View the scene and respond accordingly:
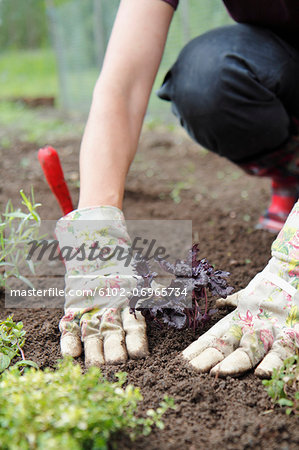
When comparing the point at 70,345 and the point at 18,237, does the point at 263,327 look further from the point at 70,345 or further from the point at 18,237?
the point at 18,237

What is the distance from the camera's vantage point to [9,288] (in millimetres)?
1946

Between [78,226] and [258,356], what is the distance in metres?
0.76

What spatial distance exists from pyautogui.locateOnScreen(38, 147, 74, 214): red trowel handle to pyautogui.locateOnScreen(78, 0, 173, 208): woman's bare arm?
0.11m

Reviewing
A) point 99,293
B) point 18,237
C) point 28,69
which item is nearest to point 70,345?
point 99,293

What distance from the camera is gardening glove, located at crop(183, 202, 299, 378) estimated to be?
1.29 m

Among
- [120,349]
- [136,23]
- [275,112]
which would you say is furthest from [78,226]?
[275,112]

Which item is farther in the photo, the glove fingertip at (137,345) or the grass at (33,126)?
the grass at (33,126)

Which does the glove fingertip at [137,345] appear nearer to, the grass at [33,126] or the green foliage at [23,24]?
the grass at [33,126]

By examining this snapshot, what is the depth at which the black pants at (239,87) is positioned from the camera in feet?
7.53

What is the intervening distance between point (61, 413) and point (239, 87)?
185cm

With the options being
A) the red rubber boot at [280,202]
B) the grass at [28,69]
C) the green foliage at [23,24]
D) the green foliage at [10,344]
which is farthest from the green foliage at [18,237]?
the grass at [28,69]

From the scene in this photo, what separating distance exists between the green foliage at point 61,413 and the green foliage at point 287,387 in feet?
1.04

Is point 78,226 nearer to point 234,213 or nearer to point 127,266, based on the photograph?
point 127,266

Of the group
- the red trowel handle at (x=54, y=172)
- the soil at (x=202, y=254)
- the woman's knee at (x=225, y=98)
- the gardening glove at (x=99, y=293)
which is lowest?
the soil at (x=202, y=254)
